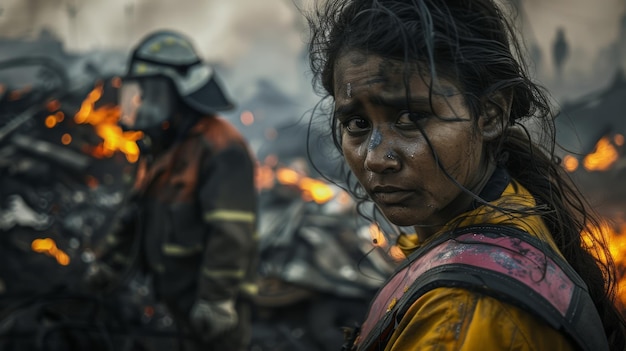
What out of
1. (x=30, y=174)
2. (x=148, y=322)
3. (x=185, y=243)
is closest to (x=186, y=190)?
(x=185, y=243)

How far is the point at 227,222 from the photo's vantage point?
4.21 m

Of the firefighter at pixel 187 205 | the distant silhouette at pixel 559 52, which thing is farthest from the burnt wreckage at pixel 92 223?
the distant silhouette at pixel 559 52

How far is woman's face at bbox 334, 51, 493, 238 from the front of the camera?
1.33 meters

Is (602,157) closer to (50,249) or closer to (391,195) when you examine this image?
(391,195)

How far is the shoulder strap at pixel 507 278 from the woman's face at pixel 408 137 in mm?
111

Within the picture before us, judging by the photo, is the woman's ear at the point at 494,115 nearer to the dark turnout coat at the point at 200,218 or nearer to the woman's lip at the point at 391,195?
the woman's lip at the point at 391,195

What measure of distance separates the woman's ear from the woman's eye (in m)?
0.25

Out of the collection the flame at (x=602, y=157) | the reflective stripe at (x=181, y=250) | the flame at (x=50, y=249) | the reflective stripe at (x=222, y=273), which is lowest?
the flame at (x=50, y=249)

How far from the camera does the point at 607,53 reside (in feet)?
20.6

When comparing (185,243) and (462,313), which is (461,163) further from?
(185,243)

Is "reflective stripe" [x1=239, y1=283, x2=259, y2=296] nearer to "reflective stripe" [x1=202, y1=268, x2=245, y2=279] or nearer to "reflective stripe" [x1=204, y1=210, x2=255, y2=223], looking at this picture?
"reflective stripe" [x1=202, y1=268, x2=245, y2=279]

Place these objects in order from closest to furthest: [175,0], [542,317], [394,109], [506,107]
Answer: [542,317], [394,109], [506,107], [175,0]

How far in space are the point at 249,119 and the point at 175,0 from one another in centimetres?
151

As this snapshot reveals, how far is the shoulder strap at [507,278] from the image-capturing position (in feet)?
3.82
